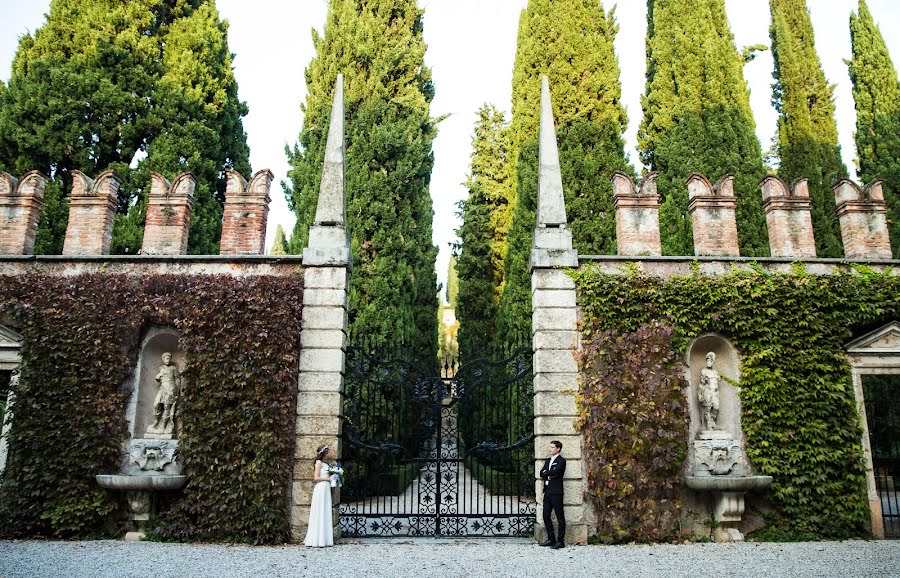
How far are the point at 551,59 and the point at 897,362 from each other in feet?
39.9

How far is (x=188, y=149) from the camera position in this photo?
1486 centimetres

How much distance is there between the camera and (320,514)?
7598mm

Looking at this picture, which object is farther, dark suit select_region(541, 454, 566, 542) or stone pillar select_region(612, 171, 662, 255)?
stone pillar select_region(612, 171, 662, 255)

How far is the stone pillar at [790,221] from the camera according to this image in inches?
348

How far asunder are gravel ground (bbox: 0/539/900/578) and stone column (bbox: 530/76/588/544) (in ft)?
2.19

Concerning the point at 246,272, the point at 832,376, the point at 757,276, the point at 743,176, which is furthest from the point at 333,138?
the point at 743,176

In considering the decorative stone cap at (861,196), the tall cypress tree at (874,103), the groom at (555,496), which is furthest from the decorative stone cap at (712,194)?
the tall cypress tree at (874,103)

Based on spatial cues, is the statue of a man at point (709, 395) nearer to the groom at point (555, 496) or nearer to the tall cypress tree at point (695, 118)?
the groom at point (555, 496)

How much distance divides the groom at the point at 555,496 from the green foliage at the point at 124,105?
11053mm

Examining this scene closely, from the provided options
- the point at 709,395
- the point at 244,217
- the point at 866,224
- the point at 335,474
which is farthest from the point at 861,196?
the point at 244,217

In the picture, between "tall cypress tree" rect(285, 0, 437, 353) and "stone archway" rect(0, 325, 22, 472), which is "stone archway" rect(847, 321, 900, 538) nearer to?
"tall cypress tree" rect(285, 0, 437, 353)

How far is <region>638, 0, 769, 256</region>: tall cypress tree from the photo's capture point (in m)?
16.0

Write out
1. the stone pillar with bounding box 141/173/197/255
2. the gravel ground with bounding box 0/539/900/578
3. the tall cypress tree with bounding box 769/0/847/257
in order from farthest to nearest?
the tall cypress tree with bounding box 769/0/847/257
the stone pillar with bounding box 141/173/197/255
the gravel ground with bounding box 0/539/900/578

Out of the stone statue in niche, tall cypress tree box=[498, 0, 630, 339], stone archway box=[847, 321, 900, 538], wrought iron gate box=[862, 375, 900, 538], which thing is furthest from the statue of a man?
the stone statue in niche
